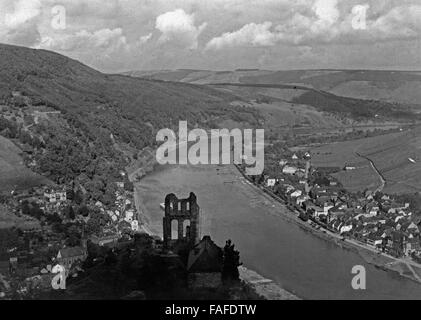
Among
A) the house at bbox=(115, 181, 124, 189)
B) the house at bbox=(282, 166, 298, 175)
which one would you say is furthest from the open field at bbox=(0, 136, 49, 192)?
the house at bbox=(282, 166, 298, 175)

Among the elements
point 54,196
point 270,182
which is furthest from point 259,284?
point 270,182

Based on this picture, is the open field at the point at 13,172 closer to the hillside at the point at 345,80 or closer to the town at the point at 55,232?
the town at the point at 55,232

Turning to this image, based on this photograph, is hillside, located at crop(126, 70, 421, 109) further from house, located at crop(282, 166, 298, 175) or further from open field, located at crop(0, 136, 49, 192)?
open field, located at crop(0, 136, 49, 192)

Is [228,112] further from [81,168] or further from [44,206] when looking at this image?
[44,206]

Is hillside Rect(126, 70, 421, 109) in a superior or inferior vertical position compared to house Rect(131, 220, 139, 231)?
superior

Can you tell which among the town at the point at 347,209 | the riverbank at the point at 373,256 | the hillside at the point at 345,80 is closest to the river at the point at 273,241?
the riverbank at the point at 373,256

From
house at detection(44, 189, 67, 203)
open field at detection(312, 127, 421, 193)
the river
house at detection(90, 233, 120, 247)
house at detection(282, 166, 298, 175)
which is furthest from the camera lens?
house at detection(282, 166, 298, 175)
